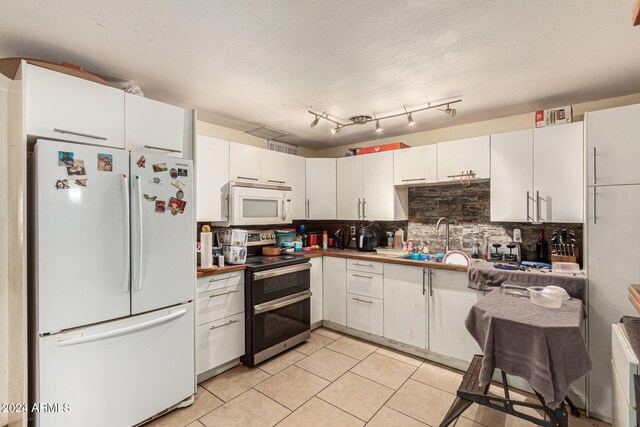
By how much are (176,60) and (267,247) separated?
2.09 metres

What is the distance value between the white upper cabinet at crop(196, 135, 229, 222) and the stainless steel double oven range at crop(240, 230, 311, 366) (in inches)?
22.8

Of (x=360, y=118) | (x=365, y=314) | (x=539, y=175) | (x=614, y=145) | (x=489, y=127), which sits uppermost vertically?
(x=360, y=118)

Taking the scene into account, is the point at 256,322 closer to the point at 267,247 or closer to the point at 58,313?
the point at 267,247

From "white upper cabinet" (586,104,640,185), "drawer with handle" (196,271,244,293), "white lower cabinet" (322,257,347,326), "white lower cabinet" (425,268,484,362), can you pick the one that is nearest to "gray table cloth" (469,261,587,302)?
"white lower cabinet" (425,268,484,362)

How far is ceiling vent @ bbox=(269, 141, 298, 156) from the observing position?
394 cm

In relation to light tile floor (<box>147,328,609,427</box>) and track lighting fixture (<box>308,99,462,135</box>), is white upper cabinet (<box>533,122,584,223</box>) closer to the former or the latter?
track lighting fixture (<box>308,99,462,135</box>)

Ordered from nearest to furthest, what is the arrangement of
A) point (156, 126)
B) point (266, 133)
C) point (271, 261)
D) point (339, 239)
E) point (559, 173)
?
point (156, 126)
point (559, 173)
point (271, 261)
point (266, 133)
point (339, 239)

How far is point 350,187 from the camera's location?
3.77 metres

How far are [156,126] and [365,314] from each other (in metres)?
2.65

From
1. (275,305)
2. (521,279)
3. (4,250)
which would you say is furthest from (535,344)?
(4,250)

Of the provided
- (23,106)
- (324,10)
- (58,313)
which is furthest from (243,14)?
(58,313)

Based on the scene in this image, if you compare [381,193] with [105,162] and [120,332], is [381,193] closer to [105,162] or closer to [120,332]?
[105,162]

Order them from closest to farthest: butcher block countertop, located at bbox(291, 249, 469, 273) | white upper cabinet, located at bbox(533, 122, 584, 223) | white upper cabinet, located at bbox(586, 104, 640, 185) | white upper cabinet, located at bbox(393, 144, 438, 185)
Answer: white upper cabinet, located at bbox(586, 104, 640, 185)
white upper cabinet, located at bbox(533, 122, 584, 223)
butcher block countertop, located at bbox(291, 249, 469, 273)
white upper cabinet, located at bbox(393, 144, 438, 185)

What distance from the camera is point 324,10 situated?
4.88 feet
